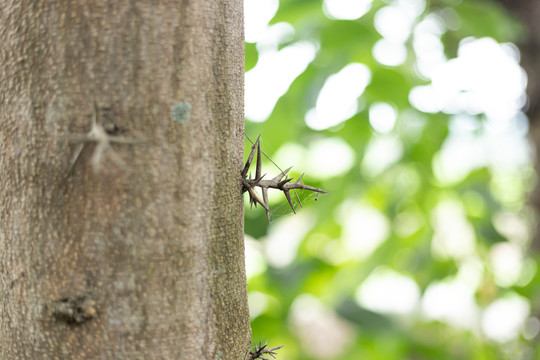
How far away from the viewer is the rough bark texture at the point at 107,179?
38 cm

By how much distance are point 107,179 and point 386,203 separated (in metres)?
1.17

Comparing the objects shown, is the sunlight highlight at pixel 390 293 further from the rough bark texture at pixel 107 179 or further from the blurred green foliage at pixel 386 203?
the rough bark texture at pixel 107 179

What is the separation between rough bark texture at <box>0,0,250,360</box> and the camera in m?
0.38

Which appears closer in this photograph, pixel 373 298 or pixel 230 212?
pixel 230 212

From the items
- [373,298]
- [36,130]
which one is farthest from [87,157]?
[373,298]

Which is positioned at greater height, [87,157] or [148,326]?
[87,157]

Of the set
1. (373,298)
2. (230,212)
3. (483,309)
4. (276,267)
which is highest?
(373,298)

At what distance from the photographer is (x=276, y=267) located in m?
1.52

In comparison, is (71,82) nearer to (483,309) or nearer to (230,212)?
(230,212)

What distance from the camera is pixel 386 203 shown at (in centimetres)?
146

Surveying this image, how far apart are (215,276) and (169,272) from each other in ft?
0.15

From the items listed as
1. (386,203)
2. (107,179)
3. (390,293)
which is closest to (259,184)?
(107,179)

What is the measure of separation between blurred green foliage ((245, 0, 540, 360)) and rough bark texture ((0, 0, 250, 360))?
540 millimetres

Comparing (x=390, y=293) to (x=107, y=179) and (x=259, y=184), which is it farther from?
(x=107, y=179)
